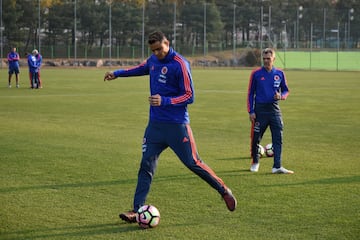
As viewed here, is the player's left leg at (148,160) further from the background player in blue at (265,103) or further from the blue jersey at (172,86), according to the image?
the background player in blue at (265,103)

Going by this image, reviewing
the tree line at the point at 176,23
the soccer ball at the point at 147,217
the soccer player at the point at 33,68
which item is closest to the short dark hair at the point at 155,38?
the soccer ball at the point at 147,217

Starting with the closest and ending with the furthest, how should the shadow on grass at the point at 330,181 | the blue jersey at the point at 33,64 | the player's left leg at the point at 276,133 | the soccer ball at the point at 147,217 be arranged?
the soccer ball at the point at 147,217, the shadow on grass at the point at 330,181, the player's left leg at the point at 276,133, the blue jersey at the point at 33,64

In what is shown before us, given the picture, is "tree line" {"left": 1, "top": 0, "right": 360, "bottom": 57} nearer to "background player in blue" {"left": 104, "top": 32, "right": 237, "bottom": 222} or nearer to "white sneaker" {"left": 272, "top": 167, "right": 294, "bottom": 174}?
"white sneaker" {"left": 272, "top": 167, "right": 294, "bottom": 174}

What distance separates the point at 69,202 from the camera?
26.7ft

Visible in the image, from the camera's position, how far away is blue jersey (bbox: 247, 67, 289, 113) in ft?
34.2

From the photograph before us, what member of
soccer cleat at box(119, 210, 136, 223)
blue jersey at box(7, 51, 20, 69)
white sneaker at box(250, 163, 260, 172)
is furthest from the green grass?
soccer cleat at box(119, 210, 136, 223)

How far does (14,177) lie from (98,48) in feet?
191

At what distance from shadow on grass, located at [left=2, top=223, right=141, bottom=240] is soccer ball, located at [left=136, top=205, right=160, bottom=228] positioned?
4.7 inches

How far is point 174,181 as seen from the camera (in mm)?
9469

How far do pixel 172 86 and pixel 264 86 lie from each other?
369 centimetres

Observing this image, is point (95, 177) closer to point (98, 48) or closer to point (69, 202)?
point (69, 202)

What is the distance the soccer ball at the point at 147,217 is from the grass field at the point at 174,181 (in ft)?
0.32

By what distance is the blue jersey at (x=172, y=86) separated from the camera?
6.99 m

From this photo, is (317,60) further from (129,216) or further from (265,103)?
(129,216)
